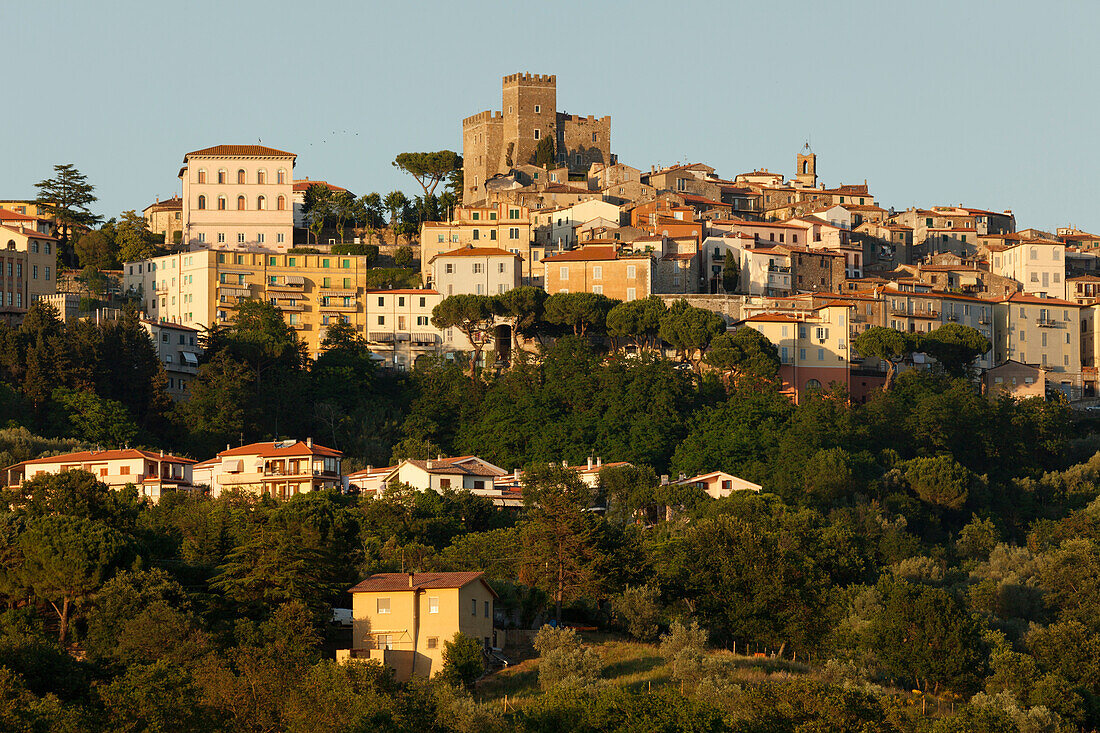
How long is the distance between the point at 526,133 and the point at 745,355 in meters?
46.4

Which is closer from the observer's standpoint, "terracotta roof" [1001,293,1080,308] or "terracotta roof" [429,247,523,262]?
"terracotta roof" [429,247,523,262]

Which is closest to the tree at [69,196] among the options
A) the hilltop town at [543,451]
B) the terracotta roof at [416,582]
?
the hilltop town at [543,451]

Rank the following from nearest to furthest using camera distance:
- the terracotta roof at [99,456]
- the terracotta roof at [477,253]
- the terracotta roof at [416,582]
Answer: the terracotta roof at [416,582] → the terracotta roof at [99,456] → the terracotta roof at [477,253]

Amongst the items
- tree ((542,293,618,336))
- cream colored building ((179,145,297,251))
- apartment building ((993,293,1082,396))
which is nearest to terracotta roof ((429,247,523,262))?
tree ((542,293,618,336))

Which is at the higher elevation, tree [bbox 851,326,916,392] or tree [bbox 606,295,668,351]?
tree [bbox 606,295,668,351]

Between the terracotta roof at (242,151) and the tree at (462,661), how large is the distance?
59.1 metres

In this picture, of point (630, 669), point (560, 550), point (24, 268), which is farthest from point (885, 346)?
point (24, 268)

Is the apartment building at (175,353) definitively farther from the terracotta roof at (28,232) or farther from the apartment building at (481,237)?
the apartment building at (481,237)

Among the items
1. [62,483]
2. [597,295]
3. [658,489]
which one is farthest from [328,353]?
[62,483]

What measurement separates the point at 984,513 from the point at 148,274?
149 ft

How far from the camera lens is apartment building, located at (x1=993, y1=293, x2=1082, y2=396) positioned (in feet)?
308

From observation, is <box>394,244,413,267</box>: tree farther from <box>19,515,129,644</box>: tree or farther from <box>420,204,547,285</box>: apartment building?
<box>19,515,129,644</box>: tree

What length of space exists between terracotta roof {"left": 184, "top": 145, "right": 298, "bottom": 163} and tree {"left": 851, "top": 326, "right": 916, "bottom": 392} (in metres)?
34.8

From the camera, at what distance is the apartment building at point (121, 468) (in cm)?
6344
